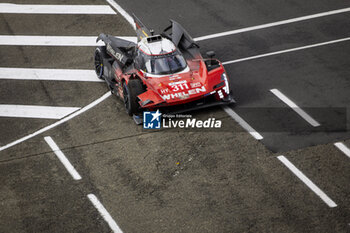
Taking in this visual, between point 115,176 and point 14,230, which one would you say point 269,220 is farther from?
point 14,230

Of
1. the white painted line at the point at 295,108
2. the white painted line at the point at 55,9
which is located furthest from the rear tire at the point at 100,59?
the white painted line at the point at 295,108

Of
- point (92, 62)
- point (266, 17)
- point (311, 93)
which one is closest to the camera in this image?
point (311, 93)

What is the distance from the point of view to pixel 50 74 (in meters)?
20.0

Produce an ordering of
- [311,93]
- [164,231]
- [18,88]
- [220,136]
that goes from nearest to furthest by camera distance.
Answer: [164,231], [220,136], [311,93], [18,88]

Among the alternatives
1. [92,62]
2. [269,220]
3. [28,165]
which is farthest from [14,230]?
[92,62]

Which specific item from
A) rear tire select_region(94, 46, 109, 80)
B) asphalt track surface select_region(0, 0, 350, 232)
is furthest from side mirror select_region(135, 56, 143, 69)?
rear tire select_region(94, 46, 109, 80)

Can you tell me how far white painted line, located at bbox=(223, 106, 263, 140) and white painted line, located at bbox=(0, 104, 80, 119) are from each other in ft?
15.5

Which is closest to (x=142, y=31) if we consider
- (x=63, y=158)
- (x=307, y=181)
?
(x=63, y=158)

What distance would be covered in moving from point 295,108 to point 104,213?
657 cm

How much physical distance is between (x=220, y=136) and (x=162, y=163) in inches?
74.6

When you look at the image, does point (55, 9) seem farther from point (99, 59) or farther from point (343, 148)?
point (343, 148)

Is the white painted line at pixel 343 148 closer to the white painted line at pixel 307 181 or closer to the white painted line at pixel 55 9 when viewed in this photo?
the white painted line at pixel 307 181

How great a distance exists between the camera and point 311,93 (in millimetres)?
17234

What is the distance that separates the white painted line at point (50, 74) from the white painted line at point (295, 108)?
19.5 feet
